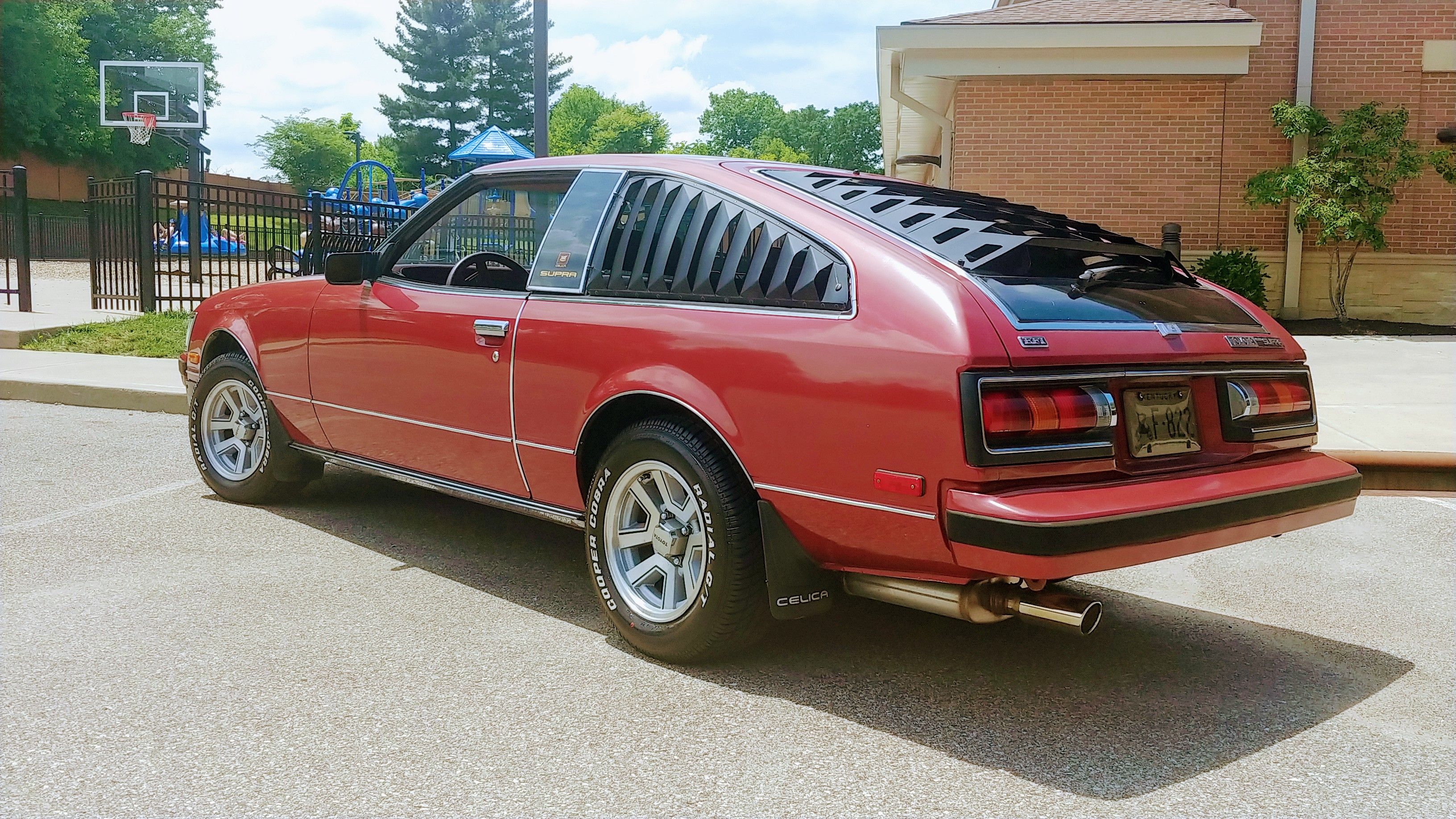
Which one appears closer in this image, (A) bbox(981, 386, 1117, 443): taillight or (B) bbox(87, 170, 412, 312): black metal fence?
(A) bbox(981, 386, 1117, 443): taillight

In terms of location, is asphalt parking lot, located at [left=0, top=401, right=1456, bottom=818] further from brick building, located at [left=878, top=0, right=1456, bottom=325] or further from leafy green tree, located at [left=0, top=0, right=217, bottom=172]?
leafy green tree, located at [left=0, top=0, right=217, bottom=172]

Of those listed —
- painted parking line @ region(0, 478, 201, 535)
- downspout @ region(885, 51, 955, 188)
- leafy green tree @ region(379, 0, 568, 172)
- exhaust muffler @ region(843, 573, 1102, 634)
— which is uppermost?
leafy green tree @ region(379, 0, 568, 172)

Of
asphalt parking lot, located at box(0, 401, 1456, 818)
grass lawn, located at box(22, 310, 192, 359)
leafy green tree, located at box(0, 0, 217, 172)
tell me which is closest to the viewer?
asphalt parking lot, located at box(0, 401, 1456, 818)

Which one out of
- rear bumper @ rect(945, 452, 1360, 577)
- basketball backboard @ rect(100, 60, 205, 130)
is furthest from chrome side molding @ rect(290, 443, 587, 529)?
basketball backboard @ rect(100, 60, 205, 130)

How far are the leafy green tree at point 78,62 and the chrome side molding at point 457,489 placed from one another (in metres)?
56.9

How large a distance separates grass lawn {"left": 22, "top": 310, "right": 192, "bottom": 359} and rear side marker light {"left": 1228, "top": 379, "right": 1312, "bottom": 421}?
10438mm

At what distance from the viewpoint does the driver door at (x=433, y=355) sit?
175 inches

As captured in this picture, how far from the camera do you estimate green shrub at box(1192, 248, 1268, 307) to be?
14.8m

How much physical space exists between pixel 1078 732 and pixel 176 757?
237 cm

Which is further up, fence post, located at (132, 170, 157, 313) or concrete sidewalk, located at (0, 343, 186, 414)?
fence post, located at (132, 170, 157, 313)

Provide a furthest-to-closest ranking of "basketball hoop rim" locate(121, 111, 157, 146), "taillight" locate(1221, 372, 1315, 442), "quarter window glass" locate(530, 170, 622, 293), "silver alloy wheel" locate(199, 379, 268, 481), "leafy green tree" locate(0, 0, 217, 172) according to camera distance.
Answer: "leafy green tree" locate(0, 0, 217, 172), "basketball hoop rim" locate(121, 111, 157, 146), "silver alloy wheel" locate(199, 379, 268, 481), "quarter window glass" locate(530, 170, 622, 293), "taillight" locate(1221, 372, 1315, 442)

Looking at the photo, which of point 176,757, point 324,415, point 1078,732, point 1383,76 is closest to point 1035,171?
point 1383,76

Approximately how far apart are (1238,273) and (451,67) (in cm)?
7180

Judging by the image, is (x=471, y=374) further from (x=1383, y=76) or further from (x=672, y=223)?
(x=1383, y=76)
